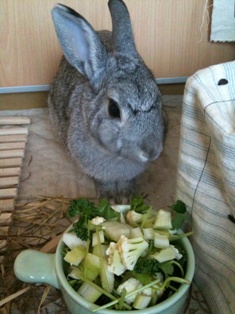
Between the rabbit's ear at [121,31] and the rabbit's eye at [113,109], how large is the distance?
181 millimetres

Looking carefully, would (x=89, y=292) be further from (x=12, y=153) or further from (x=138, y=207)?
(x=12, y=153)

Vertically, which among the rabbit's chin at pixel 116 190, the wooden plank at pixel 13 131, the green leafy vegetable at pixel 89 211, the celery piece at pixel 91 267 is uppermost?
the green leafy vegetable at pixel 89 211

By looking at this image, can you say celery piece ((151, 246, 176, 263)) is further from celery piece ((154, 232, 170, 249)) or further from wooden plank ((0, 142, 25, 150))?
wooden plank ((0, 142, 25, 150))

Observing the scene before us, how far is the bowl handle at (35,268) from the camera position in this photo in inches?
34.9

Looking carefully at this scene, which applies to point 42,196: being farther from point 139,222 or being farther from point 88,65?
point 139,222

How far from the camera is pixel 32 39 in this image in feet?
5.66

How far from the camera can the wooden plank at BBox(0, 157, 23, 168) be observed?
1529mm

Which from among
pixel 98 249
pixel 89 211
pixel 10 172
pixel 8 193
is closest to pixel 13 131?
pixel 10 172

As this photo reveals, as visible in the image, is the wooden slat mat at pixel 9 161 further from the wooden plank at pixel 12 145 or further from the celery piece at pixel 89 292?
the celery piece at pixel 89 292

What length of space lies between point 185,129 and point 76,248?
321mm

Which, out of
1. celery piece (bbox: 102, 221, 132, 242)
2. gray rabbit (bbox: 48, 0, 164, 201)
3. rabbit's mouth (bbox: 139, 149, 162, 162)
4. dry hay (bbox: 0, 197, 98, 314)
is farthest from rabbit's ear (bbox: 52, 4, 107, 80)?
celery piece (bbox: 102, 221, 132, 242)

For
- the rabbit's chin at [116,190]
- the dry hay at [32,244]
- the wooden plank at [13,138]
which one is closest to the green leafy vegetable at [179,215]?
the dry hay at [32,244]

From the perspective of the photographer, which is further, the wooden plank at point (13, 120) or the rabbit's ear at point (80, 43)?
the wooden plank at point (13, 120)

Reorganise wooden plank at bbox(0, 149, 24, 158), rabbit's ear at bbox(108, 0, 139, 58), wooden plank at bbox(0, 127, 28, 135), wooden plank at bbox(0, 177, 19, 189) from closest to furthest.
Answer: rabbit's ear at bbox(108, 0, 139, 58) < wooden plank at bbox(0, 177, 19, 189) < wooden plank at bbox(0, 149, 24, 158) < wooden plank at bbox(0, 127, 28, 135)
